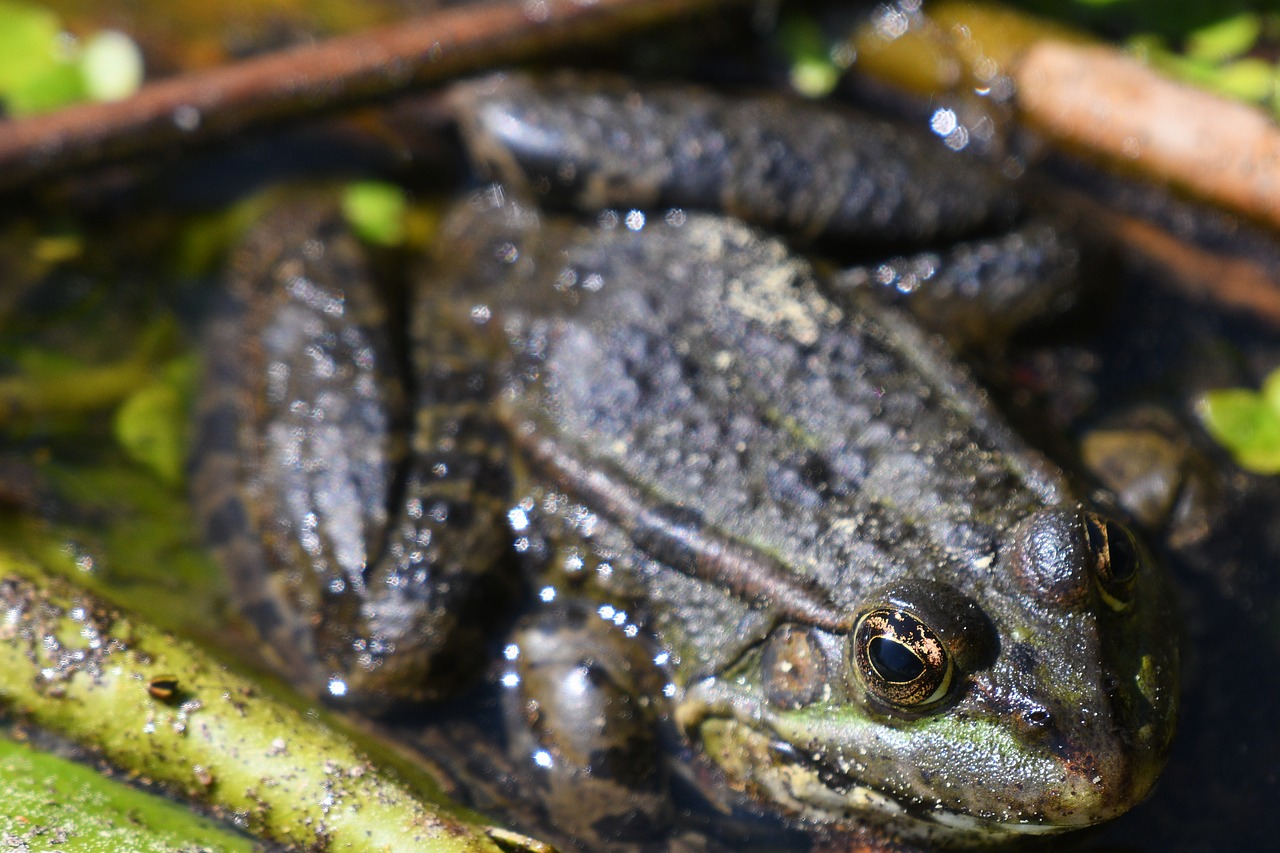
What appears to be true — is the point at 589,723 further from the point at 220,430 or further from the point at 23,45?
the point at 23,45

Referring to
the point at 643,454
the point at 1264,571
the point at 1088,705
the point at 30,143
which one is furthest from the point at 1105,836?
the point at 30,143

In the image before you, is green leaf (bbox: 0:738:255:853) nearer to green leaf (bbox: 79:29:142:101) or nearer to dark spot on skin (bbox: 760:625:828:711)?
dark spot on skin (bbox: 760:625:828:711)

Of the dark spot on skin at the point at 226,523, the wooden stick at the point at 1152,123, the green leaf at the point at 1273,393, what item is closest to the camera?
the dark spot on skin at the point at 226,523

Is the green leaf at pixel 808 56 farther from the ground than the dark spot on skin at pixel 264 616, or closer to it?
farther from the ground

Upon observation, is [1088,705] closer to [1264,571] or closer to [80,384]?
[1264,571]

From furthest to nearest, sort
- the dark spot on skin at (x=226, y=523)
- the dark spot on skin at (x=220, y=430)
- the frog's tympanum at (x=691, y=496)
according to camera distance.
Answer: the dark spot on skin at (x=220, y=430) → the dark spot on skin at (x=226, y=523) → the frog's tympanum at (x=691, y=496)

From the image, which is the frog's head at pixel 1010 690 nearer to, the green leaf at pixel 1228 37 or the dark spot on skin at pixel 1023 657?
the dark spot on skin at pixel 1023 657

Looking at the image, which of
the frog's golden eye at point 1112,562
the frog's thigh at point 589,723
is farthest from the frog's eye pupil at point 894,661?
the frog's thigh at point 589,723
